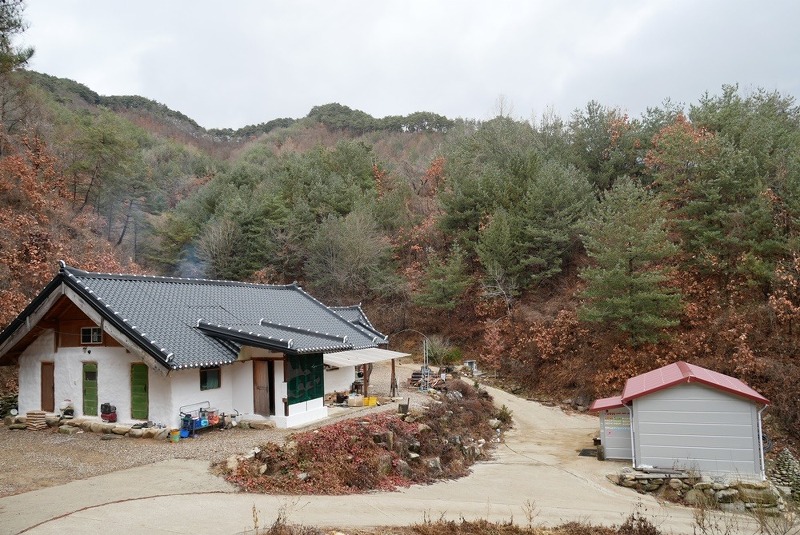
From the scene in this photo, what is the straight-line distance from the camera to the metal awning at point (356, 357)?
1962 centimetres

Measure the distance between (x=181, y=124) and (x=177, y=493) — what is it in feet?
280

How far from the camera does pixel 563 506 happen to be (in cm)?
1185

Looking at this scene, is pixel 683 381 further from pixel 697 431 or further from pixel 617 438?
pixel 617 438

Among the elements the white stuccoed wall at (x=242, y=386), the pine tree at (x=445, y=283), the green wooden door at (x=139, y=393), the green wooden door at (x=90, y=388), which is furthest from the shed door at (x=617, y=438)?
the green wooden door at (x=90, y=388)

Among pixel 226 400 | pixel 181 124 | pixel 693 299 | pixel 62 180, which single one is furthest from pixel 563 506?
pixel 181 124

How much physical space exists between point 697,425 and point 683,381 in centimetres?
127

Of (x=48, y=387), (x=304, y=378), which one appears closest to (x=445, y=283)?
(x=304, y=378)

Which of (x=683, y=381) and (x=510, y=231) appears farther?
(x=510, y=231)

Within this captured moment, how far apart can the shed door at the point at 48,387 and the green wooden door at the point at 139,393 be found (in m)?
3.41

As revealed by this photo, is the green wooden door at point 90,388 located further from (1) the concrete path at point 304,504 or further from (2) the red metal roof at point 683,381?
(2) the red metal roof at point 683,381

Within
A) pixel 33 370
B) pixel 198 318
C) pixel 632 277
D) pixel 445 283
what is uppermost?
pixel 445 283

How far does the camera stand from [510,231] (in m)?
31.1

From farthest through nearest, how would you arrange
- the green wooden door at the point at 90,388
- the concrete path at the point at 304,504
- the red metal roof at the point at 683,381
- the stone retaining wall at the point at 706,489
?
1. the green wooden door at the point at 90,388
2. the red metal roof at the point at 683,381
3. the stone retaining wall at the point at 706,489
4. the concrete path at the point at 304,504

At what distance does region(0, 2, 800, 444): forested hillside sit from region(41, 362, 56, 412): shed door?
4.13 m
